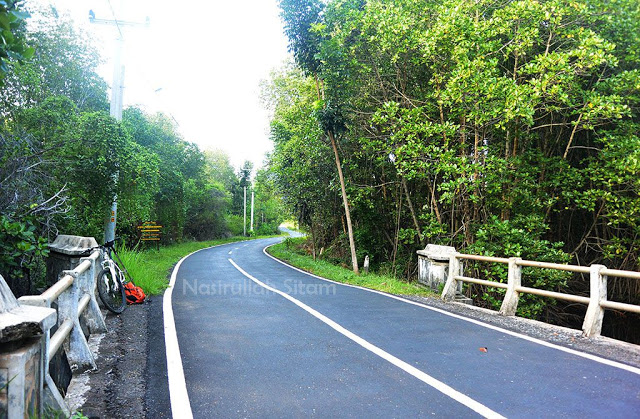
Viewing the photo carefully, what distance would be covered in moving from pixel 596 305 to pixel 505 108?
227 inches

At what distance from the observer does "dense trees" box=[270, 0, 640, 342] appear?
1034 cm

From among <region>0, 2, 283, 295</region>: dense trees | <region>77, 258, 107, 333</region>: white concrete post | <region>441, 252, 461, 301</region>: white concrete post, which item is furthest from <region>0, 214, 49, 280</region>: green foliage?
<region>441, 252, 461, 301</region>: white concrete post

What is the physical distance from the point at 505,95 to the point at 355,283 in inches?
270

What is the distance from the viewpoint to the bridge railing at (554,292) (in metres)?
6.11

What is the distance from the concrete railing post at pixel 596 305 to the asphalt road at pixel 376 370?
3.51 feet

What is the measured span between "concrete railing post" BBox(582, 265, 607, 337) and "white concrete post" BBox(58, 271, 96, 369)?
270 inches

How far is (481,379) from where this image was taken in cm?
443

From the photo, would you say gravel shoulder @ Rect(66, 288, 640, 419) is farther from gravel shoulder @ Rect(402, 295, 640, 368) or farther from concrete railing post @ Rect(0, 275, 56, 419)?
concrete railing post @ Rect(0, 275, 56, 419)

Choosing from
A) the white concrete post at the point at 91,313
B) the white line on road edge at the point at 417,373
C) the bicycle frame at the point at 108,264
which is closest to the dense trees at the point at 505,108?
the white line on road edge at the point at 417,373

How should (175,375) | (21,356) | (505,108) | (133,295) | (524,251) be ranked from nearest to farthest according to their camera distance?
(21,356) → (175,375) → (133,295) → (505,108) → (524,251)

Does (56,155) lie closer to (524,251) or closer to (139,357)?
(139,357)

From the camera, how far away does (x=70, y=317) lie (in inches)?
180

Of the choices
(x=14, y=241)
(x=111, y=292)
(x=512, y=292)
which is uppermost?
(x=14, y=241)

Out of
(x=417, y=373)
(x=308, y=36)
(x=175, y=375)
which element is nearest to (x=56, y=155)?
(x=175, y=375)
